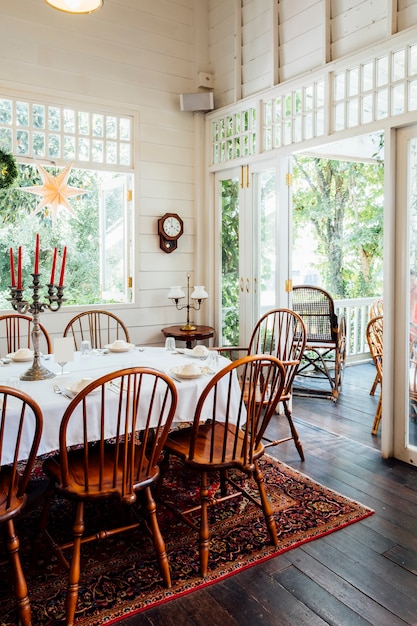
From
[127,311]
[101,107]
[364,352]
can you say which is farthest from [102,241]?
[364,352]

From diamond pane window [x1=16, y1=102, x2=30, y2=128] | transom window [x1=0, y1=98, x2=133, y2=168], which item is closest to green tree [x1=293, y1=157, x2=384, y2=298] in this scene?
transom window [x1=0, y1=98, x2=133, y2=168]

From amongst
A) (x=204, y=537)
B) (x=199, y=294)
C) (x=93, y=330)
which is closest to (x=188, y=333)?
(x=199, y=294)

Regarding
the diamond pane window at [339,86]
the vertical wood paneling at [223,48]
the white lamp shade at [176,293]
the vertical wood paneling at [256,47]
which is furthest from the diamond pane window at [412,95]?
the white lamp shade at [176,293]

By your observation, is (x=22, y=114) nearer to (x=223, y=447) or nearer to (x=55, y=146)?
(x=55, y=146)

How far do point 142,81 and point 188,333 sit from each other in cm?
242

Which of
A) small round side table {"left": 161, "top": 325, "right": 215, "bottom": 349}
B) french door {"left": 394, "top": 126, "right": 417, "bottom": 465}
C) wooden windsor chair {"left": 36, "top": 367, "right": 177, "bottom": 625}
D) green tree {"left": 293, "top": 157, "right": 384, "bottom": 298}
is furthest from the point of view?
green tree {"left": 293, "top": 157, "right": 384, "bottom": 298}

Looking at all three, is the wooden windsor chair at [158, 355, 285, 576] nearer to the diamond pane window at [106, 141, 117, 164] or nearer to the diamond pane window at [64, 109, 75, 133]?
the diamond pane window at [106, 141, 117, 164]

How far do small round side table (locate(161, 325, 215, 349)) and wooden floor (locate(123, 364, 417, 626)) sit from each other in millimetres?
1754

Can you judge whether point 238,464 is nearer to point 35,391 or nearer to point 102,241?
point 35,391

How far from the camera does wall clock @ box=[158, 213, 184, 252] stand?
4.95 meters

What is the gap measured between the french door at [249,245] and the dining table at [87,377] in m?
1.62

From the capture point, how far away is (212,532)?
8.38 ft

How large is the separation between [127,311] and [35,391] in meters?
2.43

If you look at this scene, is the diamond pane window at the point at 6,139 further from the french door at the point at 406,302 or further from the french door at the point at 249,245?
the french door at the point at 406,302
